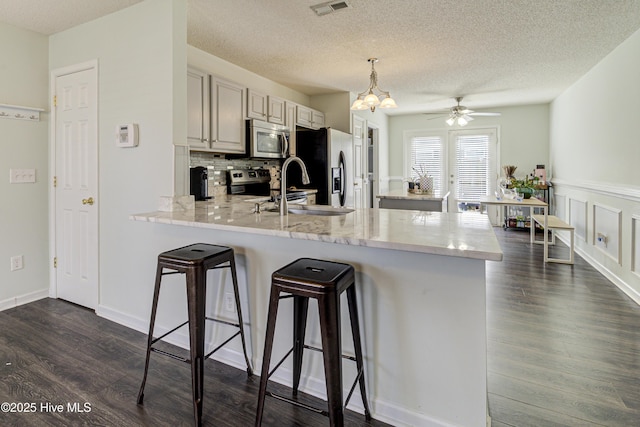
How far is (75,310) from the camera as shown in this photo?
9.29ft

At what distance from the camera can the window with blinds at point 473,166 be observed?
6.99 metres

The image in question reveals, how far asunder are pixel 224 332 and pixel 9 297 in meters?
2.18

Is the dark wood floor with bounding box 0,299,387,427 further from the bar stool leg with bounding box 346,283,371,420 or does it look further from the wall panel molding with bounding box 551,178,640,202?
the wall panel molding with bounding box 551,178,640,202

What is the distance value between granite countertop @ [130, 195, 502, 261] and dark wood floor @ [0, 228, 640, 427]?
86 cm

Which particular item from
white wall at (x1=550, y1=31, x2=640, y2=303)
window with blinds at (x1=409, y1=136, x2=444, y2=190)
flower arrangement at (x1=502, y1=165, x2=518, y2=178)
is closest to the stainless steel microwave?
white wall at (x1=550, y1=31, x2=640, y2=303)

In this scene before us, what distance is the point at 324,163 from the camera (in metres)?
4.64

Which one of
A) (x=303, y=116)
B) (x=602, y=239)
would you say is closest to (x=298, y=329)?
(x=303, y=116)

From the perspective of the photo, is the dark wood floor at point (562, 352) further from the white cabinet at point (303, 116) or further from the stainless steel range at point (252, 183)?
the white cabinet at point (303, 116)

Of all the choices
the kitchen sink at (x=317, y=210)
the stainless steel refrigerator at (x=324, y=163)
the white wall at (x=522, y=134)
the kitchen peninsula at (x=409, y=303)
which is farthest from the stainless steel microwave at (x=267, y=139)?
the white wall at (x=522, y=134)

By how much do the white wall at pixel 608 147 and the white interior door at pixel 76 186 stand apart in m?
4.58

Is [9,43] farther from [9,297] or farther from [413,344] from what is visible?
[413,344]

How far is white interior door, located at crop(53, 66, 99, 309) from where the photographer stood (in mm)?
2760

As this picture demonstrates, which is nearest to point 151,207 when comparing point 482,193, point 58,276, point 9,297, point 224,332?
point 224,332

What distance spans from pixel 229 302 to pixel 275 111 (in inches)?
111
